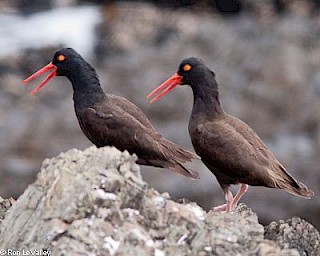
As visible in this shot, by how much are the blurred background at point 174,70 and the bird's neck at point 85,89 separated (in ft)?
29.2

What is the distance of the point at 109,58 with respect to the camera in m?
22.9

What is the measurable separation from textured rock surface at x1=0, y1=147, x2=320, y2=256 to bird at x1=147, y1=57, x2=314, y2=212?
1661 millimetres

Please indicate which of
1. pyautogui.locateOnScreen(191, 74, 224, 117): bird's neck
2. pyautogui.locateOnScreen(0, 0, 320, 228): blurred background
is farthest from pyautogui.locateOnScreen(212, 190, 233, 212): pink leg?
pyautogui.locateOnScreen(0, 0, 320, 228): blurred background

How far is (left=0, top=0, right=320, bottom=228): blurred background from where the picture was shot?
19219 mm

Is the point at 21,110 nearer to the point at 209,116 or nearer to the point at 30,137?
the point at 30,137

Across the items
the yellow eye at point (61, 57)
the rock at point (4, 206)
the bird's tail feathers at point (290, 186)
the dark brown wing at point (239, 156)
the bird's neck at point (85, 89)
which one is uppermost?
the yellow eye at point (61, 57)

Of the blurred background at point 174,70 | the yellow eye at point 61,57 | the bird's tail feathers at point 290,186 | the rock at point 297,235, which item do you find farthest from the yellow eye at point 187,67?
the blurred background at point 174,70

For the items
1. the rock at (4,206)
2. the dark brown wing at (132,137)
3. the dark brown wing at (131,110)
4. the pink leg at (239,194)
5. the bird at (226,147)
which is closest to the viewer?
the rock at (4,206)

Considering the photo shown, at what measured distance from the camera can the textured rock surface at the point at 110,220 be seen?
6.81m

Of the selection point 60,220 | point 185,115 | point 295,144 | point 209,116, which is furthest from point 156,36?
point 60,220

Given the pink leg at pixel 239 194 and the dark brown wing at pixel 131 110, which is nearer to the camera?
the dark brown wing at pixel 131 110

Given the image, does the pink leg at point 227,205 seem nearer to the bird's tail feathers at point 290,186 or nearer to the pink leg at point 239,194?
the pink leg at point 239,194

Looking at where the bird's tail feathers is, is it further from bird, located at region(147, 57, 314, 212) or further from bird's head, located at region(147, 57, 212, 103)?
bird's head, located at region(147, 57, 212, 103)

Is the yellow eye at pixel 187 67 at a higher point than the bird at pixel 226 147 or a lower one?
higher
